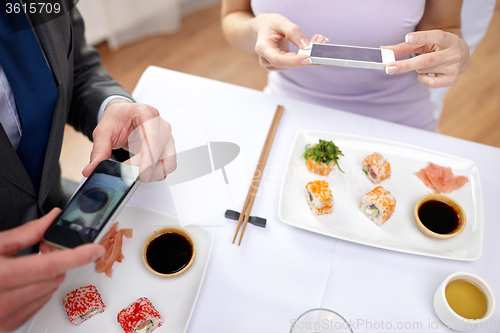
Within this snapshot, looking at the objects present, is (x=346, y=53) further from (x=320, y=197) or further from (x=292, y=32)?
(x=320, y=197)

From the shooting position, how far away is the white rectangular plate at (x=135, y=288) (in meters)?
0.77

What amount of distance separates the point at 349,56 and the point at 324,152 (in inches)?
10.7

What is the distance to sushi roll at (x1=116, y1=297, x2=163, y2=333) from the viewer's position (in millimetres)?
755

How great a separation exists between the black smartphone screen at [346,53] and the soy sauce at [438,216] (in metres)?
0.42

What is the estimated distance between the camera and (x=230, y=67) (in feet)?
8.32

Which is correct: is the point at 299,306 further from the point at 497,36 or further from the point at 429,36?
the point at 497,36

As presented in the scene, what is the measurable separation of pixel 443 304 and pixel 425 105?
0.82 metres

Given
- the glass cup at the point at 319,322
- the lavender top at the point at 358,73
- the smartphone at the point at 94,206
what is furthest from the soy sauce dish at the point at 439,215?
the smartphone at the point at 94,206

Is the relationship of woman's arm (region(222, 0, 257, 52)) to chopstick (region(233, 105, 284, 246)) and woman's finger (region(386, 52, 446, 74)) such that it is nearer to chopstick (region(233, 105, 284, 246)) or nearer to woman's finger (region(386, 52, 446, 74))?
chopstick (region(233, 105, 284, 246))

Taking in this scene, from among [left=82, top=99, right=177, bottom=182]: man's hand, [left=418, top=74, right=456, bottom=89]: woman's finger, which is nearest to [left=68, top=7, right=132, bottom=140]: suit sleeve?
[left=82, top=99, right=177, bottom=182]: man's hand

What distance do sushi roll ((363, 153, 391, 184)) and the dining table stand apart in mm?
94

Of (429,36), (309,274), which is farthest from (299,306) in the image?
(429,36)

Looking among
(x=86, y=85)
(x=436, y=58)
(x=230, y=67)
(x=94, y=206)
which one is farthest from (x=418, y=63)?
(x=230, y=67)

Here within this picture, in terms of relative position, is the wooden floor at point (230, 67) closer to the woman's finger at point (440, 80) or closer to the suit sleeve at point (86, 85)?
the suit sleeve at point (86, 85)
